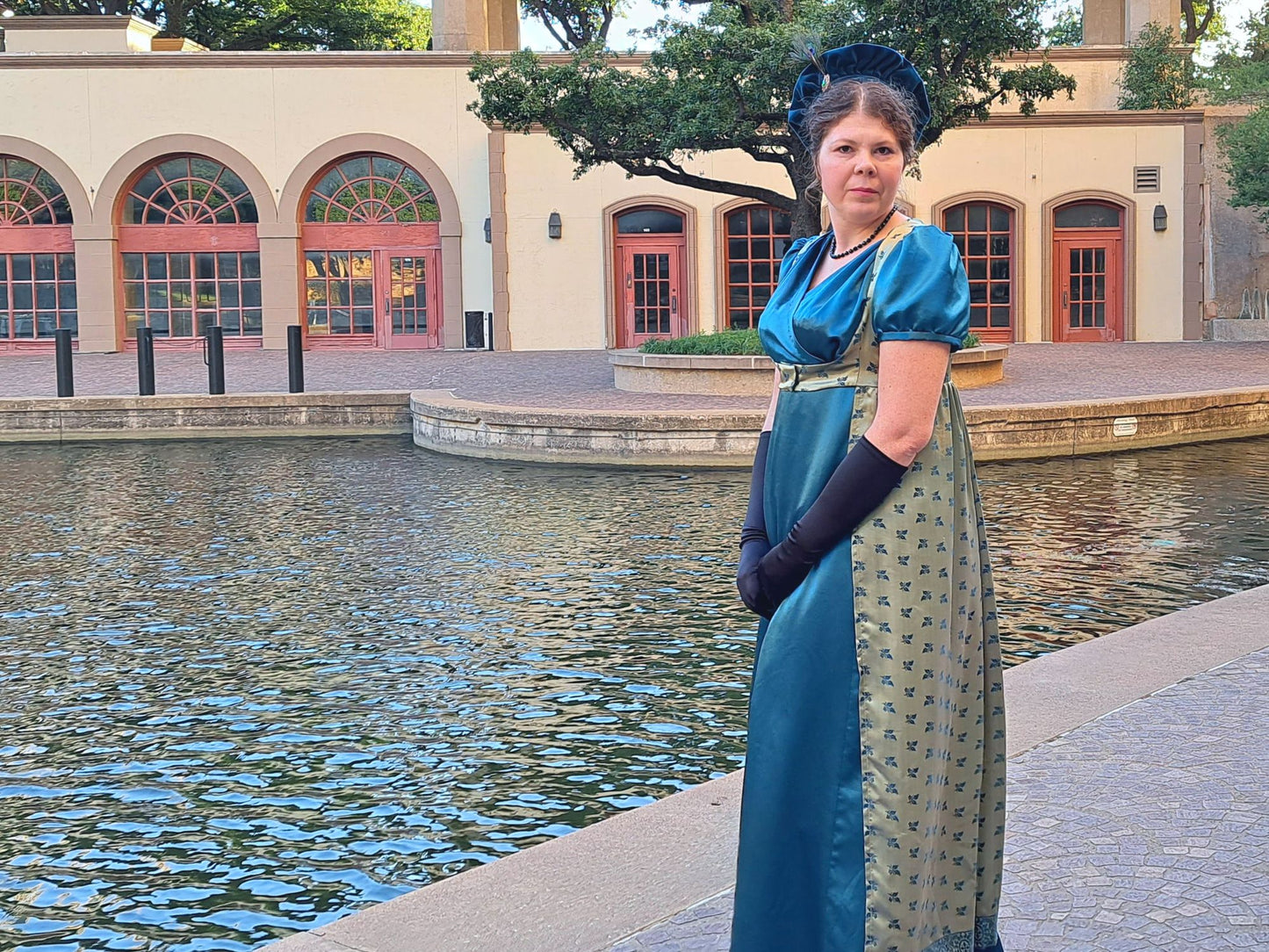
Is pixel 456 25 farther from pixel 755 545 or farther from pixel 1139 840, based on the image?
pixel 755 545

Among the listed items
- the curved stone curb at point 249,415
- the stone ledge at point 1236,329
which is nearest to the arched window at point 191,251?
the curved stone curb at point 249,415

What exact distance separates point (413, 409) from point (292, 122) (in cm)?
1413

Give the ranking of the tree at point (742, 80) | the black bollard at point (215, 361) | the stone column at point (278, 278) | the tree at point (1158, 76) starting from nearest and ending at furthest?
the tree at point (742, 80) → the black bollard at point (215, 361) → the stone column at point (278, 278) → the tree at point (1158, 76)

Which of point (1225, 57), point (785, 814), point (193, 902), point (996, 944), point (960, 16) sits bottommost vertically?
point (193, 902)

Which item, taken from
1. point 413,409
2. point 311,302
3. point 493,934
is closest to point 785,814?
point 493,934

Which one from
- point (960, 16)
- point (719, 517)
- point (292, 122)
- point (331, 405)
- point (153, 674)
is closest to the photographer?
point (153, 674)

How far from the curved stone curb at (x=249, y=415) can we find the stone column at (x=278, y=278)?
1141cm

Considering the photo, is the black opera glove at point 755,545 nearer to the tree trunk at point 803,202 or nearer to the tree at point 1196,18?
the tree trunk at point 803,202

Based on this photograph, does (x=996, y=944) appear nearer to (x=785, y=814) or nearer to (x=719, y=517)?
(x=785, y=814)

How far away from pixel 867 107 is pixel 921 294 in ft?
1.21

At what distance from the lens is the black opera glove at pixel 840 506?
8.04 feet

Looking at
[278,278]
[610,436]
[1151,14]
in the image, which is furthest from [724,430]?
[1151,14]

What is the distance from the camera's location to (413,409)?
15938 mm

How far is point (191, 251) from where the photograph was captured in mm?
28484
